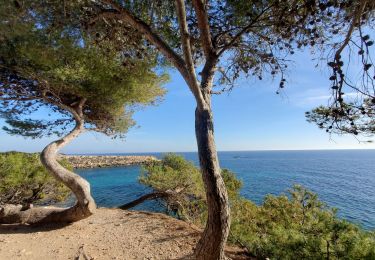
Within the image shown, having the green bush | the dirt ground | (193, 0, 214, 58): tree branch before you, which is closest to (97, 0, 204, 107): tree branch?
(193, 0, 214, 58): tree branch

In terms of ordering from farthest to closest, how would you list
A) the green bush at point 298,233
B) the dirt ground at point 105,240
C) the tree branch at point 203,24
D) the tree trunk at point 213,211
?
1. the dirt ground at point 105,240
2. the tree branch at point 203,24
3. the tree trunk at point 213,211
4. the green bush at point 298,233

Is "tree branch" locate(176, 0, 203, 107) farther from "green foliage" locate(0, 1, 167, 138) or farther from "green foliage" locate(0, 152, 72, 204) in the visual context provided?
"green foliage" locate(0, 152, 72, 204)

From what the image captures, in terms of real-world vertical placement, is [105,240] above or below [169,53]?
below

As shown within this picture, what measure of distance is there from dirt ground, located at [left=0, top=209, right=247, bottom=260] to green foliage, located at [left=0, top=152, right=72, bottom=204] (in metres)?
3.26

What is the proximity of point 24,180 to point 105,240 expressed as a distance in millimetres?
5476

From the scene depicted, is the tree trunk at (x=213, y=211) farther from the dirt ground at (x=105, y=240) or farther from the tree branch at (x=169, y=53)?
the dirt ground at (x=105, y=240)

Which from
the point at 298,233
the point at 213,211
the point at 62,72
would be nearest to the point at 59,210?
the point at 62,72

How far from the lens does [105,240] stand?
4379 mm

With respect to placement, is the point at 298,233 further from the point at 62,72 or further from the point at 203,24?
the point at 62,72

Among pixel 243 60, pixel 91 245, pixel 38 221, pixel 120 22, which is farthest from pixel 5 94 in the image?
pixel 243 60

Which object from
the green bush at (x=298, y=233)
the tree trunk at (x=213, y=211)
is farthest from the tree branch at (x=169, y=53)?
the green bush at (x=298, y=233)

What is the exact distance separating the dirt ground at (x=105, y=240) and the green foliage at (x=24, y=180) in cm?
326

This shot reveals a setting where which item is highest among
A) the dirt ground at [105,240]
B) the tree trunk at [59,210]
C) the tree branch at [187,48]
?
the tree branch at [187,48]

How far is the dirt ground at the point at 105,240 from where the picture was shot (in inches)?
152
